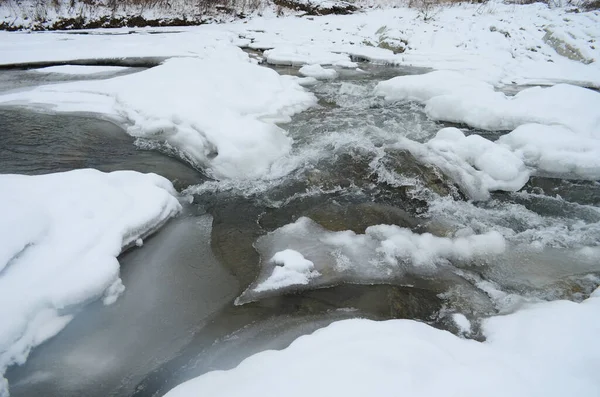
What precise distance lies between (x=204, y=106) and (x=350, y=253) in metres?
3.74

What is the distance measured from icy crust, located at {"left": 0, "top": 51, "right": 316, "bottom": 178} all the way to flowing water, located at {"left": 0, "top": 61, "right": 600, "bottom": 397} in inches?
12.0

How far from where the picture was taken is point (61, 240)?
276 centimetres

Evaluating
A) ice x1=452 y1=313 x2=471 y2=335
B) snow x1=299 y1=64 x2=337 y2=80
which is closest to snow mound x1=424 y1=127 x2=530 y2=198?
ice x1=452 y1=313 x2=471 y2=335

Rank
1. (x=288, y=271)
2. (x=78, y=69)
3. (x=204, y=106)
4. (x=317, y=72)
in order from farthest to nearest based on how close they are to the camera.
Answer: (x=317, y=72), (x=78, y=69), (x=204, y=106), (x=288, y=271)

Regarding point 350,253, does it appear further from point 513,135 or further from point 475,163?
point 513,135

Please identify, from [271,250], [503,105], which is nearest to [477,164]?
[503,105]

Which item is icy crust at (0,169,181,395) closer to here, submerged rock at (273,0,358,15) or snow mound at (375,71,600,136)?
snow mound at (375,71,600,136)

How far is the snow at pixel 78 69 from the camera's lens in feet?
25.1

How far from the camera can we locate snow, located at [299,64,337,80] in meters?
8.94

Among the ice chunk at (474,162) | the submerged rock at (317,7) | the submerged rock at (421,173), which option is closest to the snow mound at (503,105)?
the ice chunk at (474,162)

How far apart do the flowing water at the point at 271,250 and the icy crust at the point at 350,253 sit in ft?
0.11

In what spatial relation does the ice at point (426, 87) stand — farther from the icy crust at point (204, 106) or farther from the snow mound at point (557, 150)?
the snow mound at point (557, 150)

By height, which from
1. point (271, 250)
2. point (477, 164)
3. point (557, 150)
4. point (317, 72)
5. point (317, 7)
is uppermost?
point (317, 7)

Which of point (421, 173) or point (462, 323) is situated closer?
point (462, 323)
